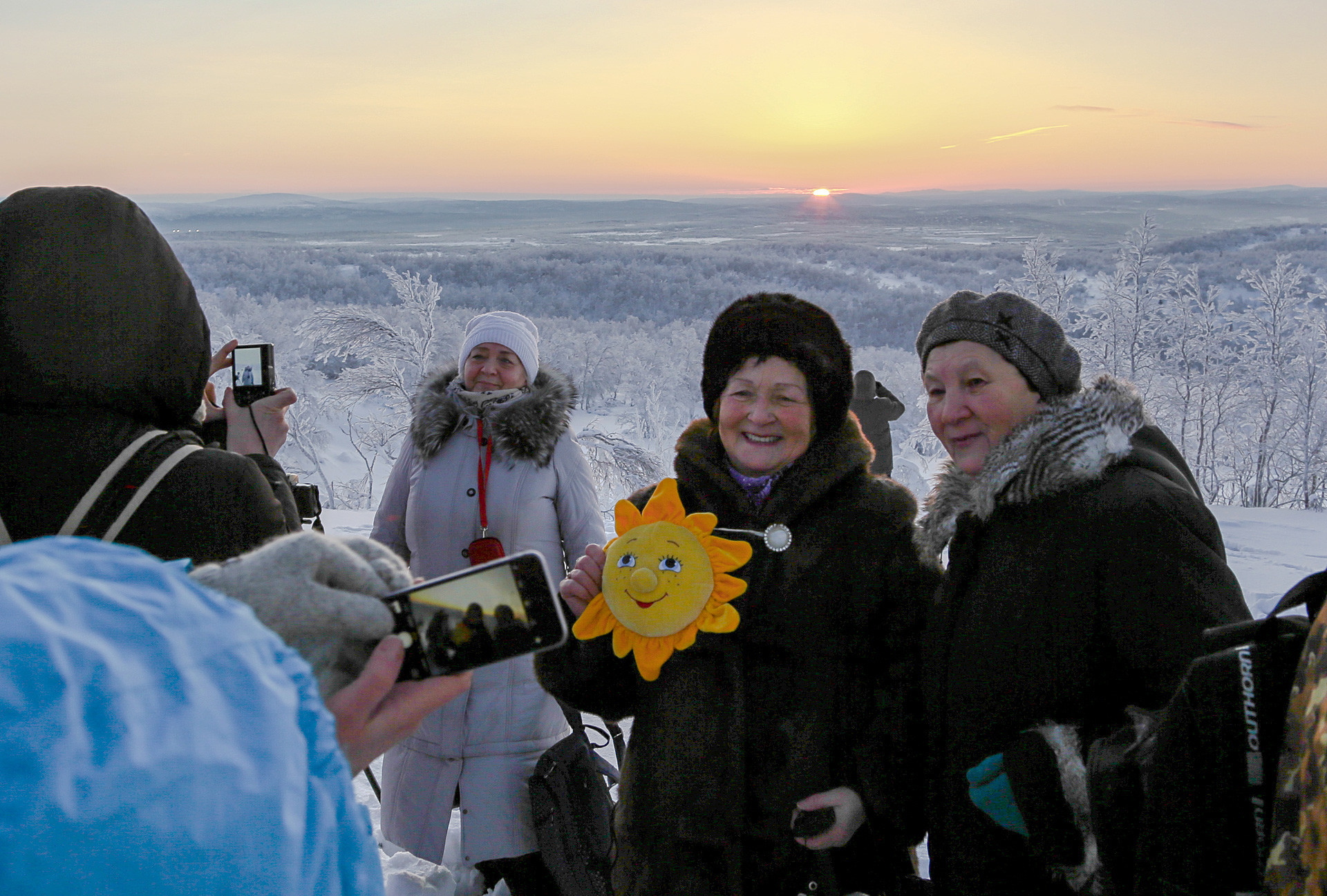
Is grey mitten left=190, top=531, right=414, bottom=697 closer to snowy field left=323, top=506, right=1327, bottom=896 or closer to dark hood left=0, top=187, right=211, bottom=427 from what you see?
dark hood left=0, top=187, right=211, bottom=427

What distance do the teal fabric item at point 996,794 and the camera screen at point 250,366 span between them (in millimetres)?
1767

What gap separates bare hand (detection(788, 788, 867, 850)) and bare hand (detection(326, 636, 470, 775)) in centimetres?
135

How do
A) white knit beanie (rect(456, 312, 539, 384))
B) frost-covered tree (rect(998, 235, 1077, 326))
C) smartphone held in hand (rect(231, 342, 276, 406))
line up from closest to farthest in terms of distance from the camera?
smartphone held in hand (rect(231, 342, 276, 406)) → white knit beanie (rect(456, 312, 539, 384)) → frost-covered tree (rect(998, 235, 1077, 326))

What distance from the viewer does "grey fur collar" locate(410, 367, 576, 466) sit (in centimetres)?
318

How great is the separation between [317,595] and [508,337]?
9.46 ft

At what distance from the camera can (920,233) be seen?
7606 cm

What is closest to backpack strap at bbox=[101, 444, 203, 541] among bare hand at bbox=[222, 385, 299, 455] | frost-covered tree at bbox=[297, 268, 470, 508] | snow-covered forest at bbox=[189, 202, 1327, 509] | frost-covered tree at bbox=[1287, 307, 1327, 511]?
bare hand at bbox=[222, 385, 299, 455]

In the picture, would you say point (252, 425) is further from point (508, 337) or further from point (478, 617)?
point (508, 337)

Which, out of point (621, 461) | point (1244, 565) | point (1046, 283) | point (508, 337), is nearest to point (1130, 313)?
point (1046, 283)

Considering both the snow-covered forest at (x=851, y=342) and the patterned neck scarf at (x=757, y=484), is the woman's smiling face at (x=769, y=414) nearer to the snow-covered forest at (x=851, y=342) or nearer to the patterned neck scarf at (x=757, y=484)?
the patterned neck scarf at (x=757, y=484)

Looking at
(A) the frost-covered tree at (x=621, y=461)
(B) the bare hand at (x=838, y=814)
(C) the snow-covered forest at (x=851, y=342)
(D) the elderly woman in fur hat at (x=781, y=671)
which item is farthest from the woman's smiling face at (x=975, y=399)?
(A) the frost-covered tree at (x=621, y=461)

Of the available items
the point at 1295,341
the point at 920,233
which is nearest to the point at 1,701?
the point at 1295,341

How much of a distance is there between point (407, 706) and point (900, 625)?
151 cm

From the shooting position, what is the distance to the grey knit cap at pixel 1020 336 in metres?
1.93
